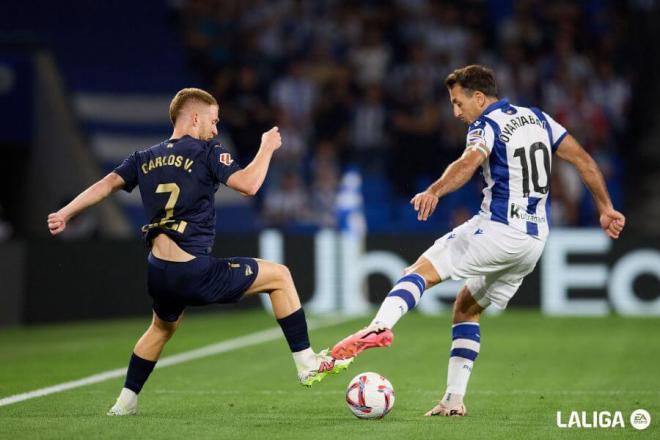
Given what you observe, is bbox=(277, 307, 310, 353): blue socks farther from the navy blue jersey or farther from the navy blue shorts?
the navy blue jersey

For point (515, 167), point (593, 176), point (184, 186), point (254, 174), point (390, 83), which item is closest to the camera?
point (254, 174)

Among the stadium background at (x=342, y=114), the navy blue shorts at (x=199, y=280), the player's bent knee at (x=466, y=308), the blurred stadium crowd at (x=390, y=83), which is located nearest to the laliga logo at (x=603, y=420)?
the player's bent knee at (x=466, y=308)

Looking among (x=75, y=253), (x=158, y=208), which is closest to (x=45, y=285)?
(x=75, y=253)

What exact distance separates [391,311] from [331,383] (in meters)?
2.72

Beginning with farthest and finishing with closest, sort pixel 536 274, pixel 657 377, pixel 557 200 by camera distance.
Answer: pixel 557 200
pixel 536 274
pixel 657 377

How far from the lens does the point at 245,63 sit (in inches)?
823

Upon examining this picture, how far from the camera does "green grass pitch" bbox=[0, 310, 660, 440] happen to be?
720 centimetres

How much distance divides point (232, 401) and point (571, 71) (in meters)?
12.9

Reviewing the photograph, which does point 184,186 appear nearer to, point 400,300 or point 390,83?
point 400,300

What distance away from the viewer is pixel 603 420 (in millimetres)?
7535

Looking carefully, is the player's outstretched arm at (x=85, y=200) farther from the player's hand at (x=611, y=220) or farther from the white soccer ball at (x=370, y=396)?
the player's hand at (x=611, y=220)

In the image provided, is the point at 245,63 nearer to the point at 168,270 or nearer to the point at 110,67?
the point at 110,67

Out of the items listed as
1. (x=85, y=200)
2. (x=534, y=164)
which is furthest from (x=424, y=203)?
(x=85, y=200)

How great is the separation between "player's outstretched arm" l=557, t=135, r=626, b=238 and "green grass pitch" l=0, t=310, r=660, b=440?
119cm
